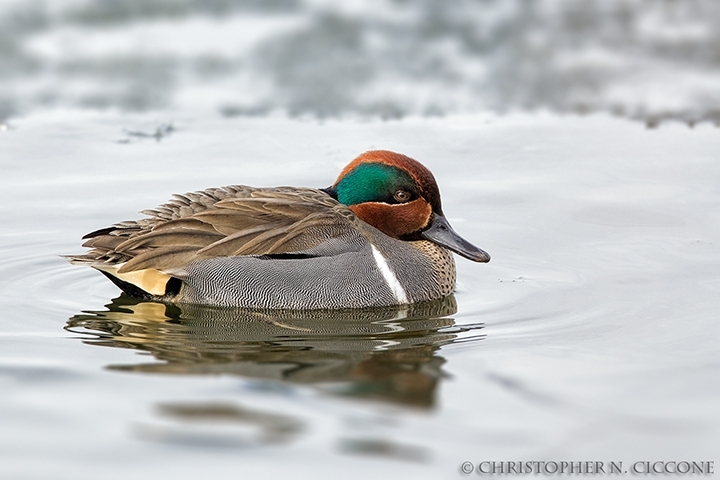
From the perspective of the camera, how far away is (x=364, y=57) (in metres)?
11.9

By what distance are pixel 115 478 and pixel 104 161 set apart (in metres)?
5.56

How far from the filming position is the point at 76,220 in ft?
27.7

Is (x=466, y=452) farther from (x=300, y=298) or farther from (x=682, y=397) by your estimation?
(x=300, y=298)

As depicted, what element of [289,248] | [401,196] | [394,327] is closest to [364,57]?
[401,196]

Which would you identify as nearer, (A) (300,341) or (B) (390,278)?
(A) (300,341)

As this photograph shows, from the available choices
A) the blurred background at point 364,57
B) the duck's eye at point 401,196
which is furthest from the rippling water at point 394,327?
the duck's eye at point 401,196

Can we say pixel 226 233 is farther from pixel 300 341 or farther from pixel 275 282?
pixel 300 341

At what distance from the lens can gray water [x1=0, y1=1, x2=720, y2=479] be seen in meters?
4.85

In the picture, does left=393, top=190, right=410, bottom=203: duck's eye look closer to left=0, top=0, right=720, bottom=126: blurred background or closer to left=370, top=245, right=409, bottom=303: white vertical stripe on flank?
left=370, top=245, right=409, bottom=303: white vertical stripe on flank

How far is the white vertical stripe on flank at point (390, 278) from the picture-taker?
721 cm

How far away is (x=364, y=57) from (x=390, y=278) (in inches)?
204

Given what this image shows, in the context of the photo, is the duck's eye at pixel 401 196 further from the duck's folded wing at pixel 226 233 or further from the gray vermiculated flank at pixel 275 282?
the gray vermiculated flank at pixel 275 282

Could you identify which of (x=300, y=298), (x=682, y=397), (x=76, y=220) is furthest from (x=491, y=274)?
(x=76, y=220)

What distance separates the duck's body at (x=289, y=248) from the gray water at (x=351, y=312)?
0.15 meters
